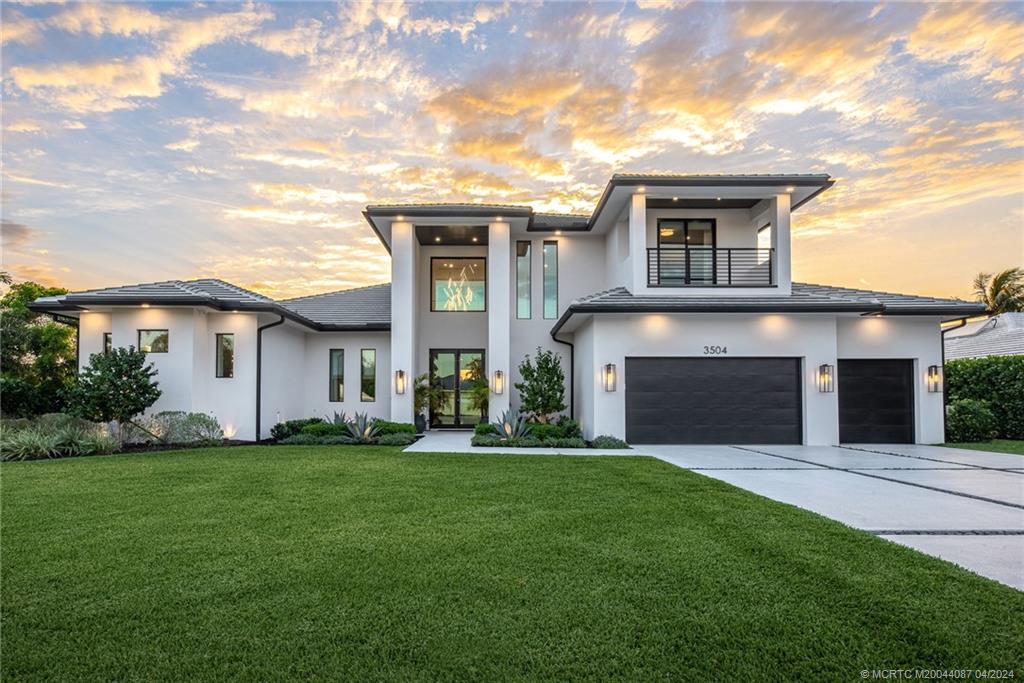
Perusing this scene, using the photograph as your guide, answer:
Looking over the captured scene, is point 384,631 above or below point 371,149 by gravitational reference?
below

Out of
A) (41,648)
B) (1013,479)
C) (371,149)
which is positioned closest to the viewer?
(41,648)

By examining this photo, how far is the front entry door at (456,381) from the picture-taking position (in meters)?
15.7

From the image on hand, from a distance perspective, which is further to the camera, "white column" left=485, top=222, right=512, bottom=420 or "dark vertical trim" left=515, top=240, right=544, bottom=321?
"dark vertical trim" left=515, top=240, right=544, bottom=321

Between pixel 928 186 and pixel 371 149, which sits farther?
pixel 371 149

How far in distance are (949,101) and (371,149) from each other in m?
14.0

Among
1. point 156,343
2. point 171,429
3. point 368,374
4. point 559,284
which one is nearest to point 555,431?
point 559,284

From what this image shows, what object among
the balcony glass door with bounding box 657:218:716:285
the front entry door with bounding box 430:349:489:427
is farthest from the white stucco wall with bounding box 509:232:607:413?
the balcony glass door with bounding box 657:218:716:285

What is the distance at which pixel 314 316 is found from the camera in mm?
15992

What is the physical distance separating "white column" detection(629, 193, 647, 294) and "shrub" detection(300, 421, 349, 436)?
26.7 ft

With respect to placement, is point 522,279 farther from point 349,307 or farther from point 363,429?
point 363,429

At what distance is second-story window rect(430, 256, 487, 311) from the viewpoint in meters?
16.1

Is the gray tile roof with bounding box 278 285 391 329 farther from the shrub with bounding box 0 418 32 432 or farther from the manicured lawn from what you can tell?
the manicured lawn

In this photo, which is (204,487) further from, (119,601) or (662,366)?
(662,366)

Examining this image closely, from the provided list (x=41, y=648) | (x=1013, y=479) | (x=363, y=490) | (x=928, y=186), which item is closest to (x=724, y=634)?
(x=41, y=648)
